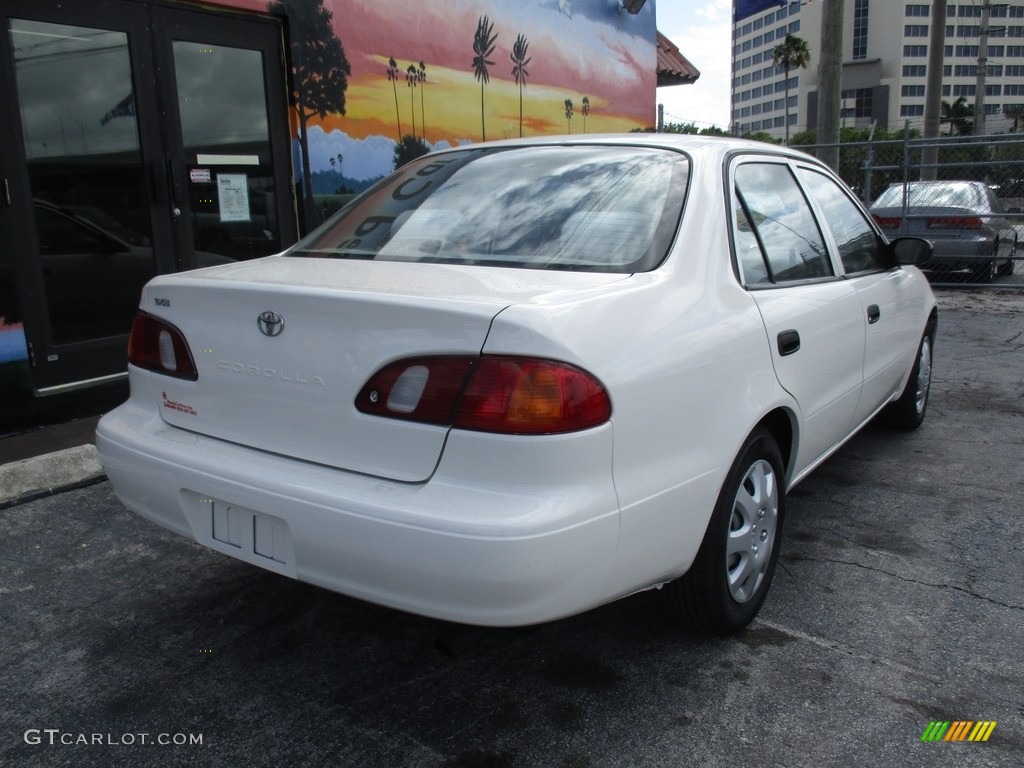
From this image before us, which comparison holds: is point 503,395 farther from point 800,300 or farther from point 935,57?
point 935,57

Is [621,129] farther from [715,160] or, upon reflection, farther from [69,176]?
[715,160]

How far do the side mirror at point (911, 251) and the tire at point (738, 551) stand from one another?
6.36 feet

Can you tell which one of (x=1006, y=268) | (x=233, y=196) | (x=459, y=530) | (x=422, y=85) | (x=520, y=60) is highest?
(x=520, y=60)

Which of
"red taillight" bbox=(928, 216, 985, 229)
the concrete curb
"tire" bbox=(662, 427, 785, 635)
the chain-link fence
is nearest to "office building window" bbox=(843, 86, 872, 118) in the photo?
the chain-link fence

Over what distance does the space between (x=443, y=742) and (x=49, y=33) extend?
4966 mm

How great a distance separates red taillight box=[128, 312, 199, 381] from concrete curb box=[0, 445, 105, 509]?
181 centimetres

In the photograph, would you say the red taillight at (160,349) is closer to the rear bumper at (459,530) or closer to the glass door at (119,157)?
the rear bumper at (459,530)

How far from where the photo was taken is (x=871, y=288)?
3.89 m

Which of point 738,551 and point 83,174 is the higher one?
point 83,174

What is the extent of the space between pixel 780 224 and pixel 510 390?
173 cm

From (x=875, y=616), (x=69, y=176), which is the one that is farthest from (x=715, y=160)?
(x=69, y=176)

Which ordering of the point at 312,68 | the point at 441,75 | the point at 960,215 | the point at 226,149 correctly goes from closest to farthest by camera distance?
the point at 226,149
the point at 312,68
the point at 441,75
the point at 960,215

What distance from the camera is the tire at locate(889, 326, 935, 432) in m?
4.91

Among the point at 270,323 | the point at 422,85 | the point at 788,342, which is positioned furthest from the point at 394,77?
the point at 270,323
